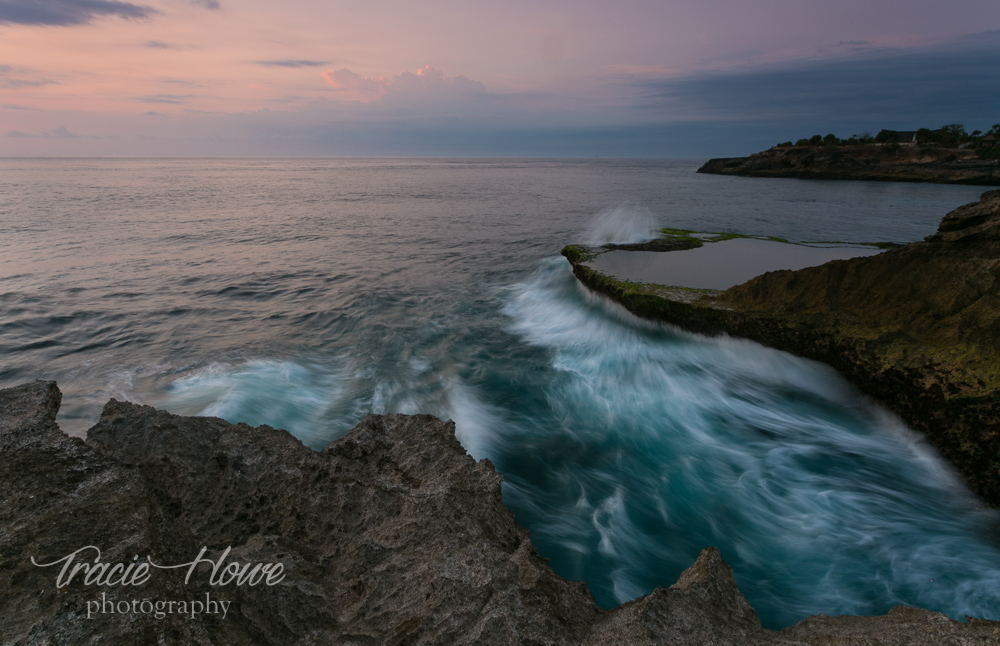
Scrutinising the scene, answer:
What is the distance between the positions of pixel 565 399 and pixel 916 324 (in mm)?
4775

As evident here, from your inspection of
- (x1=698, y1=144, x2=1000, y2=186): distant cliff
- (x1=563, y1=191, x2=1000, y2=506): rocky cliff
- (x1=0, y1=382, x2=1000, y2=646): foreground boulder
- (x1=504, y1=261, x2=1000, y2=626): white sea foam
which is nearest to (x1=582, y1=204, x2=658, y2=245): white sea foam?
(x1=563, y1=191, x2=1000, y2=506): rocky cliff

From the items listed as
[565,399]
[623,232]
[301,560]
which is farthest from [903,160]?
[301,560]

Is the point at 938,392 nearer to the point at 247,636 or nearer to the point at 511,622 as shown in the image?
the point at 511,622

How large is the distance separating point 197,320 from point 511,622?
11290 millimetres

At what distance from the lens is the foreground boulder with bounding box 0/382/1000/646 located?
6.86ft

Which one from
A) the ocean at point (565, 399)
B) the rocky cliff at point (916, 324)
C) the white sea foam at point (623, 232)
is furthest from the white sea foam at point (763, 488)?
the white sea foam at point (623, 232)

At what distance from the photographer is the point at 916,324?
19.3 feet

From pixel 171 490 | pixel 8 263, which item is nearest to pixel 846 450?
pixel 171 490

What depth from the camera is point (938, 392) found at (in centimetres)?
519

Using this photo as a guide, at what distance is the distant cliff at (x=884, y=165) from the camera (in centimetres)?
5893

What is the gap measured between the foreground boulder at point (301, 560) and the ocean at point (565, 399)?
213cm

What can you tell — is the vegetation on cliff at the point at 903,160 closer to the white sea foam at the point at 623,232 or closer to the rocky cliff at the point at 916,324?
the white sea foam at the point at 623,232

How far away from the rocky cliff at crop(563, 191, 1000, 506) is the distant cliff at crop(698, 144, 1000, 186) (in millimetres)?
70083

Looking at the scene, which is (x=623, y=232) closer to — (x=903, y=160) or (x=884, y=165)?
(x=884, y=165)
